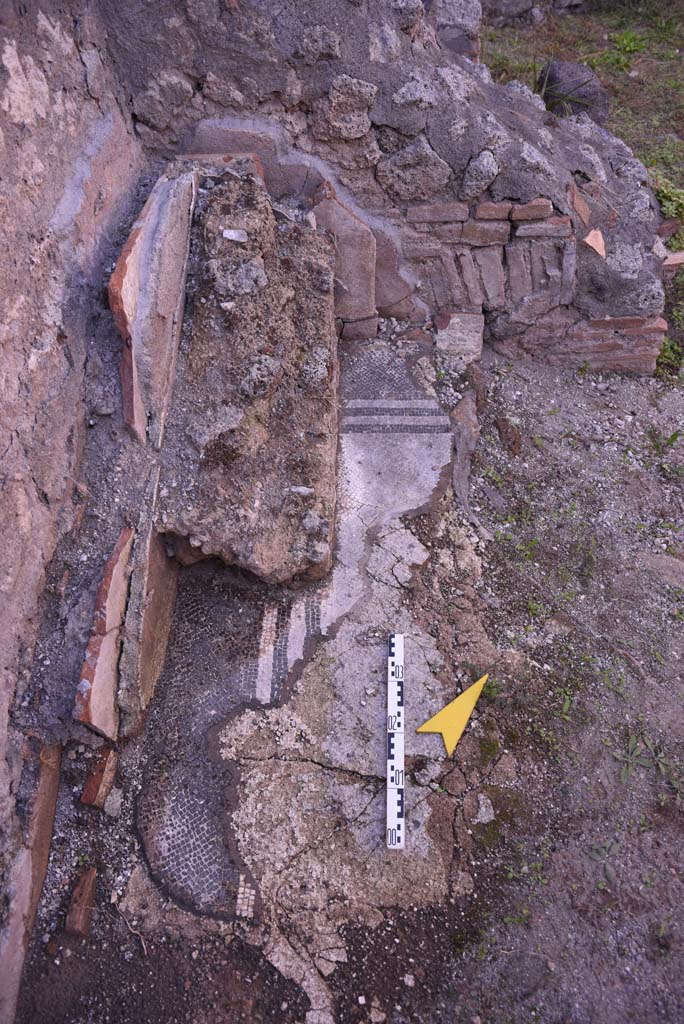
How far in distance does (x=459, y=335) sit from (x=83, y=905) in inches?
118

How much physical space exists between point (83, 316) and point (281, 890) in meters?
2.09

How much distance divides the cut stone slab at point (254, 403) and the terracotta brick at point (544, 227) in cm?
109

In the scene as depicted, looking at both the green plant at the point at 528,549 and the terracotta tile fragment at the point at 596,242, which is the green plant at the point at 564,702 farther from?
the terracotta tile fragment at the point at 596,242

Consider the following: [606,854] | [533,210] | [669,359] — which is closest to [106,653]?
[606,854]

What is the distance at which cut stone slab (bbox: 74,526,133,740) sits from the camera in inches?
91.0

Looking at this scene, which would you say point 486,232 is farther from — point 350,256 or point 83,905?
point 83,905

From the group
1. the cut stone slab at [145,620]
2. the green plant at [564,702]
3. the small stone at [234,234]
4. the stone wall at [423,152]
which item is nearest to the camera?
the cut stone slab at [145,620]

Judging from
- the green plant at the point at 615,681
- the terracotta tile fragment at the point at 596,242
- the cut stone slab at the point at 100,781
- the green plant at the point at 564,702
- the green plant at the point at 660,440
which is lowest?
the cut stone slab at the point at 100,781

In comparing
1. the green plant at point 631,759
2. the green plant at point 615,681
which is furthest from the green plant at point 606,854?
the green plant at point 615,681

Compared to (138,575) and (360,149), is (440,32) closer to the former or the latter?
(360,149)

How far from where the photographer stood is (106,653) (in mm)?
2406

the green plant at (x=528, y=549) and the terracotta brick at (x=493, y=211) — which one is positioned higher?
the terracotta brick at (x=493, y=211)

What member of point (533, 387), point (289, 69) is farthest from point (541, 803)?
point (289, 69)

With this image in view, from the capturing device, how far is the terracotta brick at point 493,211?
364cm
